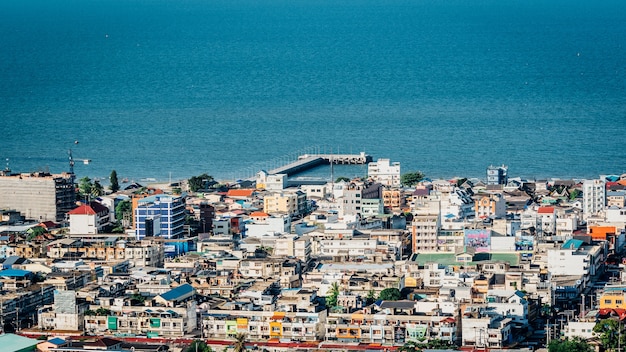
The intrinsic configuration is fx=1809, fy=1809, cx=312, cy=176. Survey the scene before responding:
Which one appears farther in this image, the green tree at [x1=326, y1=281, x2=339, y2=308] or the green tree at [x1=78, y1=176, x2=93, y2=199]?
the green tree at [x1=78, y1=176, x2=93, y2=199]

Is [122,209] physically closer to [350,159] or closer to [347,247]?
[347,247]

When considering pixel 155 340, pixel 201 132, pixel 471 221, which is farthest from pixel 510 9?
pixel 155 340

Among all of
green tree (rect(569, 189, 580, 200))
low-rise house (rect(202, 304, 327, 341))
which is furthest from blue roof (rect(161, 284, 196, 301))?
green tree (rect(569, 189, 580, 200))

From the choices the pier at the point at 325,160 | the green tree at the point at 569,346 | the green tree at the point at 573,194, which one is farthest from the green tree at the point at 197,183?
the green tree at the point at 569,346

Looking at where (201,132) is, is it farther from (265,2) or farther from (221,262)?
(265,2)

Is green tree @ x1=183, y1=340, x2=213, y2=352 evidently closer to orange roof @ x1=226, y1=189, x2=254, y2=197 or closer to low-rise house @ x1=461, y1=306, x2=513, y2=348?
low-rise house @ x1=461, y1=306, x2=513, y2=348
